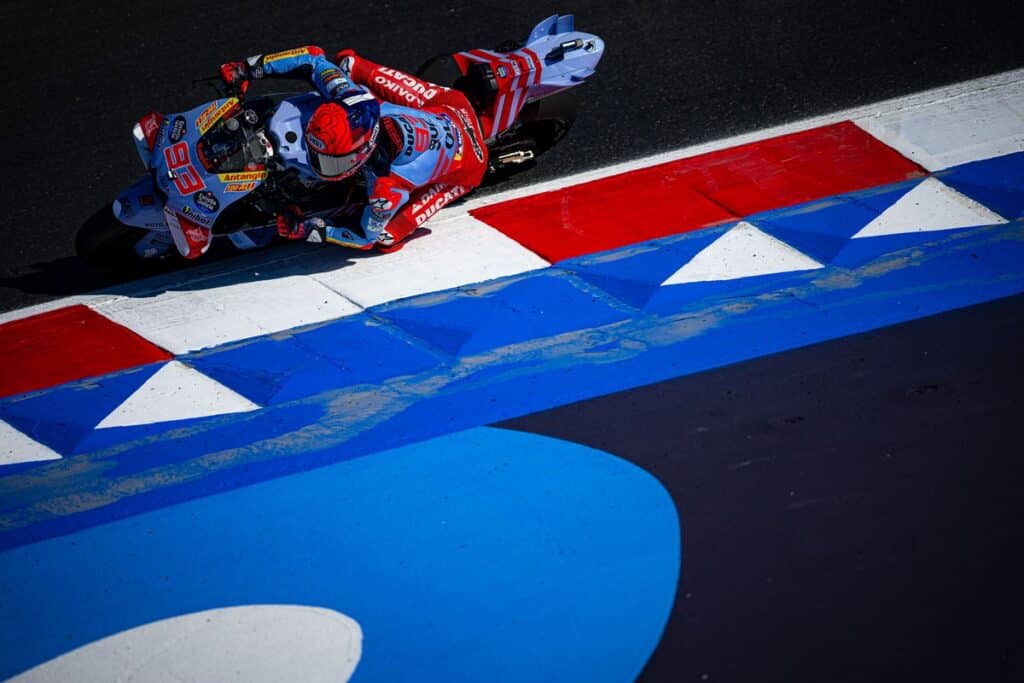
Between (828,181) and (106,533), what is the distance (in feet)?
18.4

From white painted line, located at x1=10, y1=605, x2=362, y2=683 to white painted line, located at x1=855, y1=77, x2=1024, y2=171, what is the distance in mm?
5633

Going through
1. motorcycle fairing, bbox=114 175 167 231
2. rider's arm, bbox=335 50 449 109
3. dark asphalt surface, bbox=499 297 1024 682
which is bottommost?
dark asphalt surface, bbox=499 297 1024 682

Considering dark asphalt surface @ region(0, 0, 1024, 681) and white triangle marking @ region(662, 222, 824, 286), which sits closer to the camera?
dark asphalt surface @ region(0, 0, 1024, 681)

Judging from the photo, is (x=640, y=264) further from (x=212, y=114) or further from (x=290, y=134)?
(x=212, y=114)

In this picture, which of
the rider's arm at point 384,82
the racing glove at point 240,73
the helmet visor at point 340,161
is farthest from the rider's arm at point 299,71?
the helmet visor at point 340,161

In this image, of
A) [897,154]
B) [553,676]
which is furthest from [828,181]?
[553,676]

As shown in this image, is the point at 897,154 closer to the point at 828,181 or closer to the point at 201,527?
the point at 828,181

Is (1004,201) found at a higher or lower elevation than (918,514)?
higher

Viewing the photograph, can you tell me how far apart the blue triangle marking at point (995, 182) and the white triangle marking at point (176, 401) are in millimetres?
5353

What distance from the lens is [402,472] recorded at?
19.1ft

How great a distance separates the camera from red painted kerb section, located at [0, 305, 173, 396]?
6484 millimetres

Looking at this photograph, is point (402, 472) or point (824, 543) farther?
point (402, 472)

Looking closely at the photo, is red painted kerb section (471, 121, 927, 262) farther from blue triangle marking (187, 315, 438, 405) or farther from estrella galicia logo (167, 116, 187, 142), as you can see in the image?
estrella galicia logo (167, 116, 187, 142)

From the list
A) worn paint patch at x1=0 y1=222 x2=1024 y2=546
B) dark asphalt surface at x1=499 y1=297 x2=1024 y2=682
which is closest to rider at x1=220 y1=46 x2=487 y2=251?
worn paint patch at x1=0 y1=222 x2=1024 y2=546
